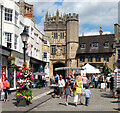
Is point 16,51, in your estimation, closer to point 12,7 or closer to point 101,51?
point 12,7

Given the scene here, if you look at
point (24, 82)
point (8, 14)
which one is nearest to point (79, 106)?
point (24, 82)

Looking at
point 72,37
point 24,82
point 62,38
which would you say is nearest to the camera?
point 24,82

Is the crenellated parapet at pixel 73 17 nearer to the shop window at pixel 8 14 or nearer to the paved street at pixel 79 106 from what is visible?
the shop window at pixel 8 14

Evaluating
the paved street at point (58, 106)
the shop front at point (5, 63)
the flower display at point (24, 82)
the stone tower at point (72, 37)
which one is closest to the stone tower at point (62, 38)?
the stone tower at point (72, 37)

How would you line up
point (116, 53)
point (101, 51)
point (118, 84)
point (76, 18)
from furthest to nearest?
point (76, 18) < point (101, 51) < point (116, 53) < point (118, 84)

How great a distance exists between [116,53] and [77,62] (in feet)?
33.3

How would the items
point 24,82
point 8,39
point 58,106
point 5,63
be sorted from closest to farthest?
1. point 58,106
2. point 24,82
3. point 5,63
4. point 8,39

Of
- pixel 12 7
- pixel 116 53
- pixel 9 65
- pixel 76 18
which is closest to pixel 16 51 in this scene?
pixel 9 65

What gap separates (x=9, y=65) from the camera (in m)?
23.8

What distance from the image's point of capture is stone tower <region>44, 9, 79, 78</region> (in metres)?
58.5

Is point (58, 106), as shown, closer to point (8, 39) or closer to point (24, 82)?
point (24, 82)

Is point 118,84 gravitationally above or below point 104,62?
below

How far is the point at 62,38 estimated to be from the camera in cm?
6047

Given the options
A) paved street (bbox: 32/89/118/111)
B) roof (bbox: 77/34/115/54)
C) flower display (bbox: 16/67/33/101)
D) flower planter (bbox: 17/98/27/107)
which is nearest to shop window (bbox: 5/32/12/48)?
paved street (bbox: 32/89/118/111)
